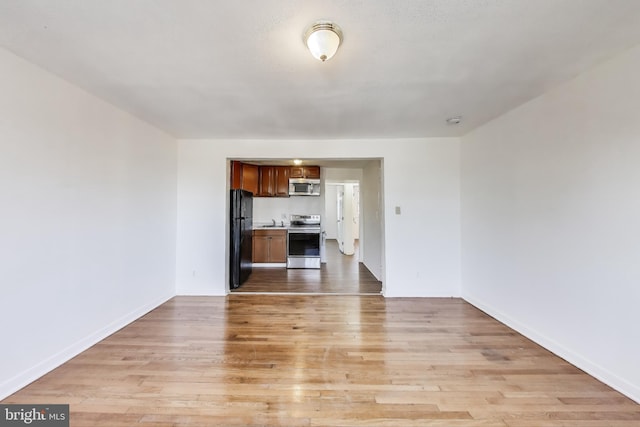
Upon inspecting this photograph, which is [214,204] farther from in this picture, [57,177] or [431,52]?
[431,52]

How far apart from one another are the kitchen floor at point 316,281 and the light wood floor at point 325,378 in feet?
3.78

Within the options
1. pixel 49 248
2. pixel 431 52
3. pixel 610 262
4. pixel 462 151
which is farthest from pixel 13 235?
pixel 462 151

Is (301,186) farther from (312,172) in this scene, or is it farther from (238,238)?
(238,238)

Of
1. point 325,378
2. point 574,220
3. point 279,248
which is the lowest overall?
point 325,378

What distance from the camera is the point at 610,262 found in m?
1.92

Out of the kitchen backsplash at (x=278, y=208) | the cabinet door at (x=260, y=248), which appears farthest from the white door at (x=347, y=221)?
the cabinet door at (x=260, y=248)

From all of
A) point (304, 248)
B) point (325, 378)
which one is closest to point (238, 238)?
point (304, 248)

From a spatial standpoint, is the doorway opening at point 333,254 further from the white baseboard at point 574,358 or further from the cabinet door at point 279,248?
the white baseboard at point 574,358

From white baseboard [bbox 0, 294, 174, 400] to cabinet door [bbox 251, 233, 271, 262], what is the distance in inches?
119

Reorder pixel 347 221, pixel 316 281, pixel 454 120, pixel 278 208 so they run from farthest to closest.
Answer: pixel 347 221 < pixel 278 208 < pixel 316 281 < pixel 454 120

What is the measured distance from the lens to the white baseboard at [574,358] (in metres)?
1.80

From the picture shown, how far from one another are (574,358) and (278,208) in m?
5.58

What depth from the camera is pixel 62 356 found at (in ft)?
7.07

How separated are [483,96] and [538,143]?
0.70 meters
